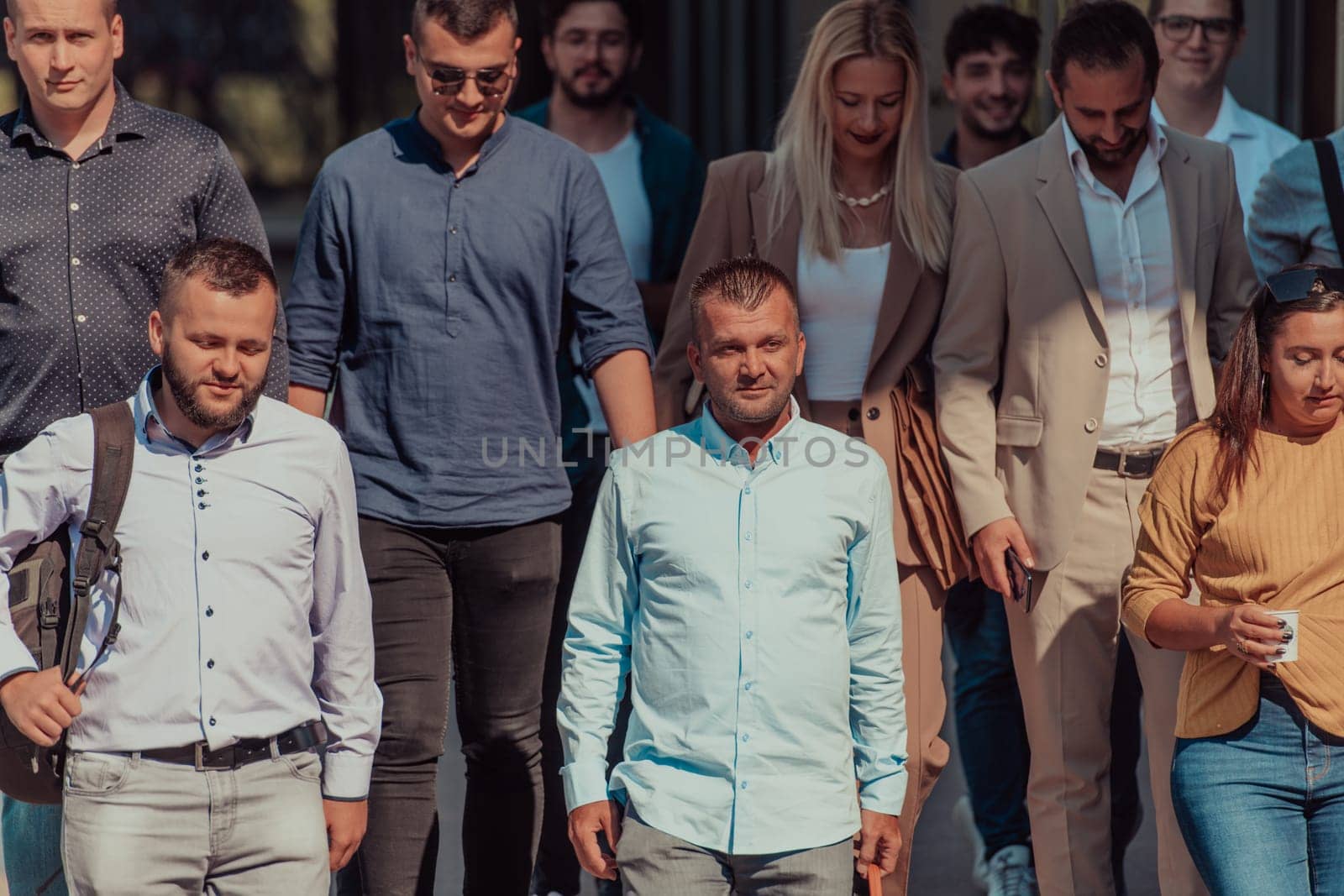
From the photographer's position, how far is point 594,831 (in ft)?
11.0

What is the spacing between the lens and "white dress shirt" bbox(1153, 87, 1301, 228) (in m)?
5.23

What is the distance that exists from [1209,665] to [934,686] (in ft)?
2.44

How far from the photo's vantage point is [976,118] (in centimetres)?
525

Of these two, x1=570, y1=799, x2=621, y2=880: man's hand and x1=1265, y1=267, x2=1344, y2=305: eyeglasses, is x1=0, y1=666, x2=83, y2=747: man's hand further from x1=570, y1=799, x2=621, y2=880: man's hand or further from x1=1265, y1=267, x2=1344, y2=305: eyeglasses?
x1=1265, y1=267, x2=1344, y2=305: eyeglasses

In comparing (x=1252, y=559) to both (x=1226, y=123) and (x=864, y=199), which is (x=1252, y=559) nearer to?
(x=864, y=199)

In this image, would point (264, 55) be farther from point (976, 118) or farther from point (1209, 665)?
point (1209, 665)

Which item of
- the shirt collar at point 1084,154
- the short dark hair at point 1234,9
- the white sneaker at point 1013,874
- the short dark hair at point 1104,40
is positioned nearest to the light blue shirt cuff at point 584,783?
the white sneaker at point 1013,874

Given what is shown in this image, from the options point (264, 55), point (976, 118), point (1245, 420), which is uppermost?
point (264, 55)

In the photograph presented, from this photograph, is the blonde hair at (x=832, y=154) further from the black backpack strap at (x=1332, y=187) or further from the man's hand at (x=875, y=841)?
the man's hand at (x=875, y=841)

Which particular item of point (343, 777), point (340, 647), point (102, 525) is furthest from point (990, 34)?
point (102, 525)

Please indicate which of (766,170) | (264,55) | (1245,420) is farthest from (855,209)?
(264,55)

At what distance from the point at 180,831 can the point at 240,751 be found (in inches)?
6.8

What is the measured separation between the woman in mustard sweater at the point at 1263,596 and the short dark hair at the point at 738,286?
2.92 ft

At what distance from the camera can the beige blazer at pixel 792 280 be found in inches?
164
